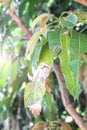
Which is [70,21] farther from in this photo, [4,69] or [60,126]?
[4,69]

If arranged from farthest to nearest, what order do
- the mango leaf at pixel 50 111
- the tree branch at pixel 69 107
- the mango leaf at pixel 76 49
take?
the mango leaf at pixel 50 111
the tree branch at pixel 69 107
the mango leaf at pixel 76 49

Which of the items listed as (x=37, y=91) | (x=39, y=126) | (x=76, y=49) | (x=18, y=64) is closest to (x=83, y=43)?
(x=76, y=49)

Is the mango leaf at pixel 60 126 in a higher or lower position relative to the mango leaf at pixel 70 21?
lower

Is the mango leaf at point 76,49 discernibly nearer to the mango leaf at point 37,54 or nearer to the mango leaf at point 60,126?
the mango leaf at point 37,54

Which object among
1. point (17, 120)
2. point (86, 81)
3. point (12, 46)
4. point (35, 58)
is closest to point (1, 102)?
point (17, 120)

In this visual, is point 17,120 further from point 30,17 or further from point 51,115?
point 30,17

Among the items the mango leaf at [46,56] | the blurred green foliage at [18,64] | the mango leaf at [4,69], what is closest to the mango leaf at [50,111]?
the blurred green foliage at [18,64]

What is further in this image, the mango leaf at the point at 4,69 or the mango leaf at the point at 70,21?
the mango leaf at the point at 4,69

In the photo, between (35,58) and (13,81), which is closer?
(35,58)
